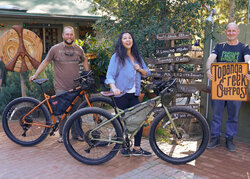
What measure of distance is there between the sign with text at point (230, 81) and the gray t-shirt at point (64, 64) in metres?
2.26

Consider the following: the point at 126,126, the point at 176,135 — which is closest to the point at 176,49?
the point at 176,135

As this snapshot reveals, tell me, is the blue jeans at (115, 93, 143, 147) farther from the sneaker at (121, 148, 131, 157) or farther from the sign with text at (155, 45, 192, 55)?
the sign with text at (155, 45, 192, 55)

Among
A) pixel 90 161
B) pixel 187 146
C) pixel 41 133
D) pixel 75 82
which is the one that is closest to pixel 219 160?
pixel 187 146

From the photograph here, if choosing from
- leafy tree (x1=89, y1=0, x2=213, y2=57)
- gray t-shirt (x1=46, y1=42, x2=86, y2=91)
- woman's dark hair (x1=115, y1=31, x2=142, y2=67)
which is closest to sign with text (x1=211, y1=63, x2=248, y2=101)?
leafy tree (x1=89, y1=0, x2=213, y2=57)

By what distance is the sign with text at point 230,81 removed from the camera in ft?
13.6

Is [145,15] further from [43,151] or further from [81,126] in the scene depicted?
[43,151]

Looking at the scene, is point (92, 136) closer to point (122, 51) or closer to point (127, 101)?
point (127, 101)

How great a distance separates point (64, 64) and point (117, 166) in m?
1.88

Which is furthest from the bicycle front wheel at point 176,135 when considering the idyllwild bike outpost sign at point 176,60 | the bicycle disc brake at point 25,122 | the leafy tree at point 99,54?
the leafy tree at point 99,54

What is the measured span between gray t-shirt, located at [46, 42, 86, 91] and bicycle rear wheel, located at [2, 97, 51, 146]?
505 mm

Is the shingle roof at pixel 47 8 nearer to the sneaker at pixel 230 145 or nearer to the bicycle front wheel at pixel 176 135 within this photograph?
the bicycle front wheel at pixel 176 135

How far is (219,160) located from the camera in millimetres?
4059

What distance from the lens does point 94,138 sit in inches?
153

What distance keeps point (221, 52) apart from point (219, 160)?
1678 mm
